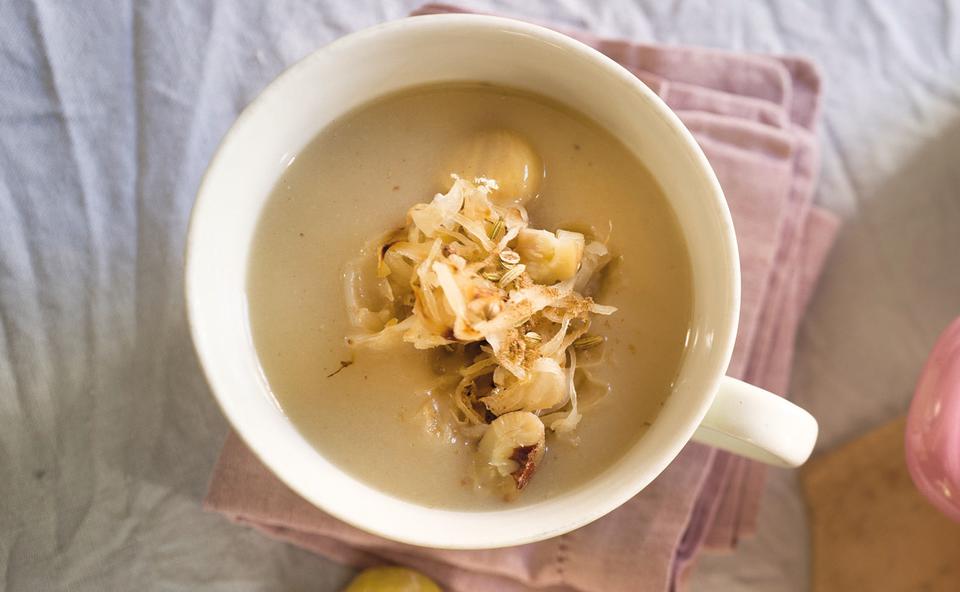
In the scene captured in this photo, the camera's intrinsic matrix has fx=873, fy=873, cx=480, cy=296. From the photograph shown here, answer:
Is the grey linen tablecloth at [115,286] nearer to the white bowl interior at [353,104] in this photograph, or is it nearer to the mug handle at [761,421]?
the white bowl interior at [353,104]

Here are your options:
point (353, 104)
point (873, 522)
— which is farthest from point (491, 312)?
point (873, 522)

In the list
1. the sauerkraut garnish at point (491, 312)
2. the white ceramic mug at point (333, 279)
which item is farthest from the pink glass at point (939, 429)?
the sauerkraut garnish at point (491, 312)

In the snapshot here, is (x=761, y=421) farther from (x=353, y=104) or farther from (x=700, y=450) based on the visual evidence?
(x=353, y=104)

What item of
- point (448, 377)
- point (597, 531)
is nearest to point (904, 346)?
point (597, 531)

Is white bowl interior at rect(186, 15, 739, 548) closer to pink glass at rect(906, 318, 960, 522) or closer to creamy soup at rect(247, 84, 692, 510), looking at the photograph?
creamy soup at rect(247, 84, 692, 510)

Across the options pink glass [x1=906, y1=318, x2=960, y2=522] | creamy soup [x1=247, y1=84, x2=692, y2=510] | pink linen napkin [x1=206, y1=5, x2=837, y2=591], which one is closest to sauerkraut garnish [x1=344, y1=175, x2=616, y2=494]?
creamy soup [x1=247, y1=84, x2=692, y2=510]

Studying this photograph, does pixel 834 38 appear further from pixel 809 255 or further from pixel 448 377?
pixel 448 377

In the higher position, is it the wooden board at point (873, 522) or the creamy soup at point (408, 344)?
the creamy soup at point (408, 344)
